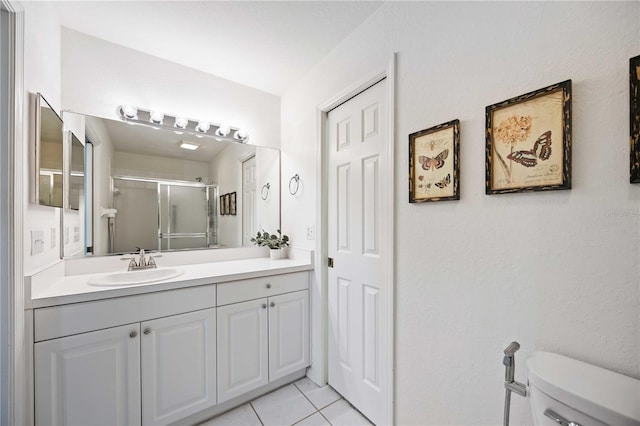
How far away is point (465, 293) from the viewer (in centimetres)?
112

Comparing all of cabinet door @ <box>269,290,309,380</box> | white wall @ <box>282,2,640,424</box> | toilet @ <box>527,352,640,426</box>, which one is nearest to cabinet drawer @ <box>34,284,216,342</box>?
cabinet door @ <box>269,290,309,380</box>

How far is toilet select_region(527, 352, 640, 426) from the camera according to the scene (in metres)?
0.63

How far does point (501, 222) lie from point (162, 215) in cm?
217

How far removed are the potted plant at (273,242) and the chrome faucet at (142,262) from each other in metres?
0.77

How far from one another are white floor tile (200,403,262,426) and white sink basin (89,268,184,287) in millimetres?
→ 933

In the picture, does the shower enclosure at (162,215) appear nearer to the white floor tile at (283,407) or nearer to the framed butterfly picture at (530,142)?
the white floor tile at (283,407)

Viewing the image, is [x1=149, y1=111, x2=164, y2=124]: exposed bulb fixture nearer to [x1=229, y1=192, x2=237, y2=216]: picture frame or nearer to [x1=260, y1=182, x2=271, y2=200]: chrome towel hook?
[x1=229, y1=192, x2=237, y2=216]: picture frame

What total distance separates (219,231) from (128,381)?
3.76ft

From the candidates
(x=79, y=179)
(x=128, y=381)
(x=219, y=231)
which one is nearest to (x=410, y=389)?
(x=128, y=381)

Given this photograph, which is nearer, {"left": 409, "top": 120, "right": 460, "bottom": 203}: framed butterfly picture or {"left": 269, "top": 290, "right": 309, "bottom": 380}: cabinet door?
{"left": 409, "top": 120, "right": 460, "bottom": 203}: framed butterfly picture

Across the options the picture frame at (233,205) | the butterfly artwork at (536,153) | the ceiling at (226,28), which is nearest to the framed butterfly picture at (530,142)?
the butterfly artwork at (536,153)

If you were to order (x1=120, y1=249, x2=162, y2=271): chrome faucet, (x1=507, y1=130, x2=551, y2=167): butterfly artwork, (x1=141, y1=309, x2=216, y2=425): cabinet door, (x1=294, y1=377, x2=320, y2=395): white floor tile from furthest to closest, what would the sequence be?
(x1=294, y1=377, x2=320, y2=395): white floor tile < (x1=120, y1=249, x2=162, y2=271): chrome faucet < (x1=141, y1=309, x2=216, y2=425): cabinet door < (x1=507, y1=130, x2=551, y2=167): butterfly artwork

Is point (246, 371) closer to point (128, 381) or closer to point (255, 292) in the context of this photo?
point (255, 292)

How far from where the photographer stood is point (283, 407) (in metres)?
1.72
